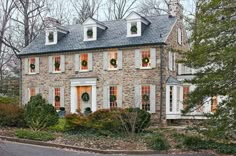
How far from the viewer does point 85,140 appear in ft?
46.5

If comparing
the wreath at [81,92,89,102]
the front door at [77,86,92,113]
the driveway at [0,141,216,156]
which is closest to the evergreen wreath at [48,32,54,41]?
the front door at [77,86,92,113]

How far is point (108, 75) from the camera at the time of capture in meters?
23.7

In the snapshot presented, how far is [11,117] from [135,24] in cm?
1079

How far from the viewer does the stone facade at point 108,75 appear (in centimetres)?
2231

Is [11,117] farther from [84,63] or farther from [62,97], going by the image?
[84,63]

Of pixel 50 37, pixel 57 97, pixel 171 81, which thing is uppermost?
pixel 50 37

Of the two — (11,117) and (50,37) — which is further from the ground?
(50,37)

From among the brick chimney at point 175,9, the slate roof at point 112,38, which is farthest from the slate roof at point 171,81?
the brick chimney at point 175,9

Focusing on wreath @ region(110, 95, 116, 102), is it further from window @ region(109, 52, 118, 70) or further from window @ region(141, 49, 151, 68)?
window @ region(141, 49, 151, 68)

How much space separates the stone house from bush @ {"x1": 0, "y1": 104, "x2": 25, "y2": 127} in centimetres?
730

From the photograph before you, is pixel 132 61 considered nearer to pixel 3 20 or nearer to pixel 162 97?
pixel 162 97

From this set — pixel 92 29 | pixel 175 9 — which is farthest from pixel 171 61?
pixel 92 29

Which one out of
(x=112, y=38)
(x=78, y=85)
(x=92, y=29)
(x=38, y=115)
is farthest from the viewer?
(x=92, y=29)

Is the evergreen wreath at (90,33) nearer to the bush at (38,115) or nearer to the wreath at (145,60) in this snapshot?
the wreath at (145,60)
